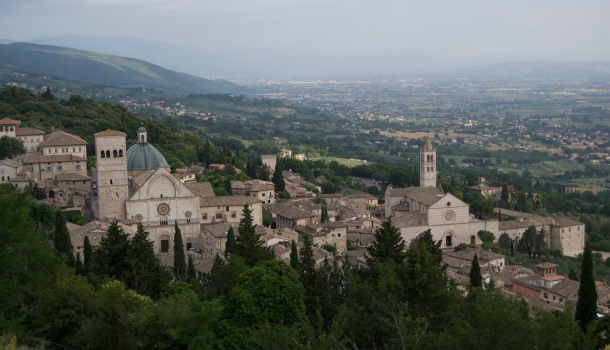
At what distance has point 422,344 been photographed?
701 inches

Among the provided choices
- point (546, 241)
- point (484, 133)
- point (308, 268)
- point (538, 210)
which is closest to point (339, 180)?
point (538, 210)

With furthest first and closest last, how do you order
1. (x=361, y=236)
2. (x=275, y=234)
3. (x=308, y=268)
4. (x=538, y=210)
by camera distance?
(x=538, y=210) < (x=361, y=236) < (x=275, y=234) < (x=308, y=268)

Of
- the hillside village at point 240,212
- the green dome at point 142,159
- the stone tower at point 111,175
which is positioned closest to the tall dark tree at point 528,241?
the hillside village at point 240,212

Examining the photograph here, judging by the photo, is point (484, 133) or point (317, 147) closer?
point (317, 147)

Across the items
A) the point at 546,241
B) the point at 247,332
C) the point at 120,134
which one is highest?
the point at 120,134

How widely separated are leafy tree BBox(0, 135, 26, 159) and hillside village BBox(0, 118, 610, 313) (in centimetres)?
129

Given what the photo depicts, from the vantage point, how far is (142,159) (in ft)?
160

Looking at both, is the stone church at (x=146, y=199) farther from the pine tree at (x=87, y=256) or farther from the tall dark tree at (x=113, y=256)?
the tall dark tree at (x=113, y=256)

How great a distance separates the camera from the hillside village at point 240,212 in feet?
138

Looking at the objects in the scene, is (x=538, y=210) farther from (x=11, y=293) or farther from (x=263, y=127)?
(x=263, y=127)

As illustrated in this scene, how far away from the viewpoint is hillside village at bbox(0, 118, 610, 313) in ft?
138

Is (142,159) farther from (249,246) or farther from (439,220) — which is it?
(439,220)

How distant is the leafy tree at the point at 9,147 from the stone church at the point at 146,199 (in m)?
13.4

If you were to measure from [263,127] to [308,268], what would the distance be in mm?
137926
